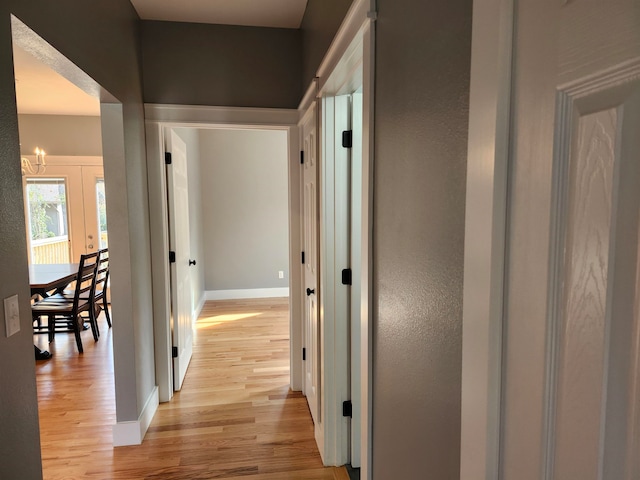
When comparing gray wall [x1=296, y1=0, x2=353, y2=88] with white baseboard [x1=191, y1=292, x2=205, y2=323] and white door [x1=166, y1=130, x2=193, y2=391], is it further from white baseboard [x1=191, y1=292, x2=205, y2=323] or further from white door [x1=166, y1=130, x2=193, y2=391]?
white baseboard [x1=191, y1=292, x2=205, y2=323]

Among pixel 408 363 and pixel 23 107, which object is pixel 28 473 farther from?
pixel 23 107

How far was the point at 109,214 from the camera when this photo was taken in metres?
2.38

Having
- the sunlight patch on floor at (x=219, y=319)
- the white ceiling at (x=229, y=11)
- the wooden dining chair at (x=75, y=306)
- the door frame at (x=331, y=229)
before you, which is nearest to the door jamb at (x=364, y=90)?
the door frame at (x=331, y=229)

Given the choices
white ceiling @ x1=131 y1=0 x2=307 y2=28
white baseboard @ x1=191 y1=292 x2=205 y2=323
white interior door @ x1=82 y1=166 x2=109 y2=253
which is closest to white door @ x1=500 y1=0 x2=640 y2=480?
white ceiling @ x1=131 y1=0 x2=307 y2=28

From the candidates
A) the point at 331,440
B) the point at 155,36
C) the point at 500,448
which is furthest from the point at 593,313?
the point at 155,36

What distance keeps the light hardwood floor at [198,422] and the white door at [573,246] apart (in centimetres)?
194

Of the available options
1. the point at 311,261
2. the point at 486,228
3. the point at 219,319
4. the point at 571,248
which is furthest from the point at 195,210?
the point at 571,248

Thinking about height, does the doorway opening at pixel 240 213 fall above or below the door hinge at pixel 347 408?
above

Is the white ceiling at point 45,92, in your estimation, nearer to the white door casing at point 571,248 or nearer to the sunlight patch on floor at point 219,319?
the sunlight patch on floor at point 219,319

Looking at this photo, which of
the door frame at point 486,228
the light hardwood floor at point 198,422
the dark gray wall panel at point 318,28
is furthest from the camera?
the light hardwood floor at point 198,422

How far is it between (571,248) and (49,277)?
4.38 meters

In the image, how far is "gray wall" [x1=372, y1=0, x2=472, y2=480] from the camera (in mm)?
792

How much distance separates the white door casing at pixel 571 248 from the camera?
0.44 metres

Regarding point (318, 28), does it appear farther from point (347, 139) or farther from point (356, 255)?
point (356, 255)
